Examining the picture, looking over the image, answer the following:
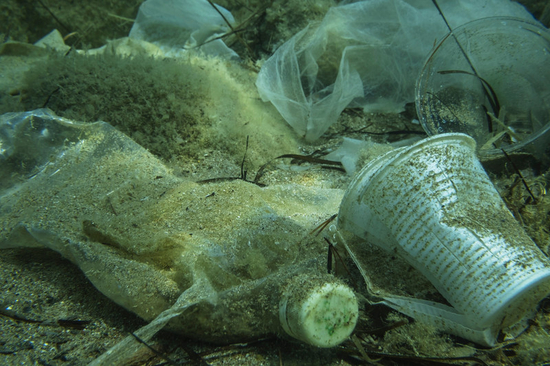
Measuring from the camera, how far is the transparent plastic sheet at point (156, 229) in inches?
51.7

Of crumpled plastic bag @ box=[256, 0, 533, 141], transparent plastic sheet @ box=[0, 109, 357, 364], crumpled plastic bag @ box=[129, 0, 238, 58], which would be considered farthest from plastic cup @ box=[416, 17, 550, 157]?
crumpled plastic bag @ box=[129, 0, 238, 58]

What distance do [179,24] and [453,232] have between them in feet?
11.9

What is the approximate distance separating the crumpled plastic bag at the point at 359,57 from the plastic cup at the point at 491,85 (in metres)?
0.32

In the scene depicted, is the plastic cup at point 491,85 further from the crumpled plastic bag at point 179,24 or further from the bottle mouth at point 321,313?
the crumpled plastic bag at point 179,24

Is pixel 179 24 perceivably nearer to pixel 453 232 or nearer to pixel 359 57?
pixel 359 57

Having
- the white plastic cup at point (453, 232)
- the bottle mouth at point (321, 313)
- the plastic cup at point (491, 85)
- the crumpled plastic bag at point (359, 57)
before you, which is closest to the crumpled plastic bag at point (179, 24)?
the crumpled plastic bag at point (359, 57)

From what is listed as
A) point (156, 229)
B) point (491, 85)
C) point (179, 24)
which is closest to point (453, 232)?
point (156, 229)

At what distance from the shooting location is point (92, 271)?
4.66 feet

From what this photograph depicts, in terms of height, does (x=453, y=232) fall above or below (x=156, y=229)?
above

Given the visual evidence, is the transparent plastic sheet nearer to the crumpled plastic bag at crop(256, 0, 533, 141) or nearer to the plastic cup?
the crumpled plastic bag at crop(256, 0, 533, 141)

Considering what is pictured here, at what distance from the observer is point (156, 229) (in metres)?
1.62

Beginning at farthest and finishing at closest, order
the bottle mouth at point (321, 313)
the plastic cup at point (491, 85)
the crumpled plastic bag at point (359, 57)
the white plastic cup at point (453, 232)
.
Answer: the crumpled plastic bag at point (359, 57)
the plastic cup at point (491, 85)
the white plastic cup at point (453, 232)
the bottle mouth at point (321, 313)

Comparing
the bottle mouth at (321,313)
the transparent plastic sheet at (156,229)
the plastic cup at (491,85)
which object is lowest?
the transparent plastic sheet at (156,229)

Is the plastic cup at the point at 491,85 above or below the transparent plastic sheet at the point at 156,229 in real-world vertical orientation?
above
